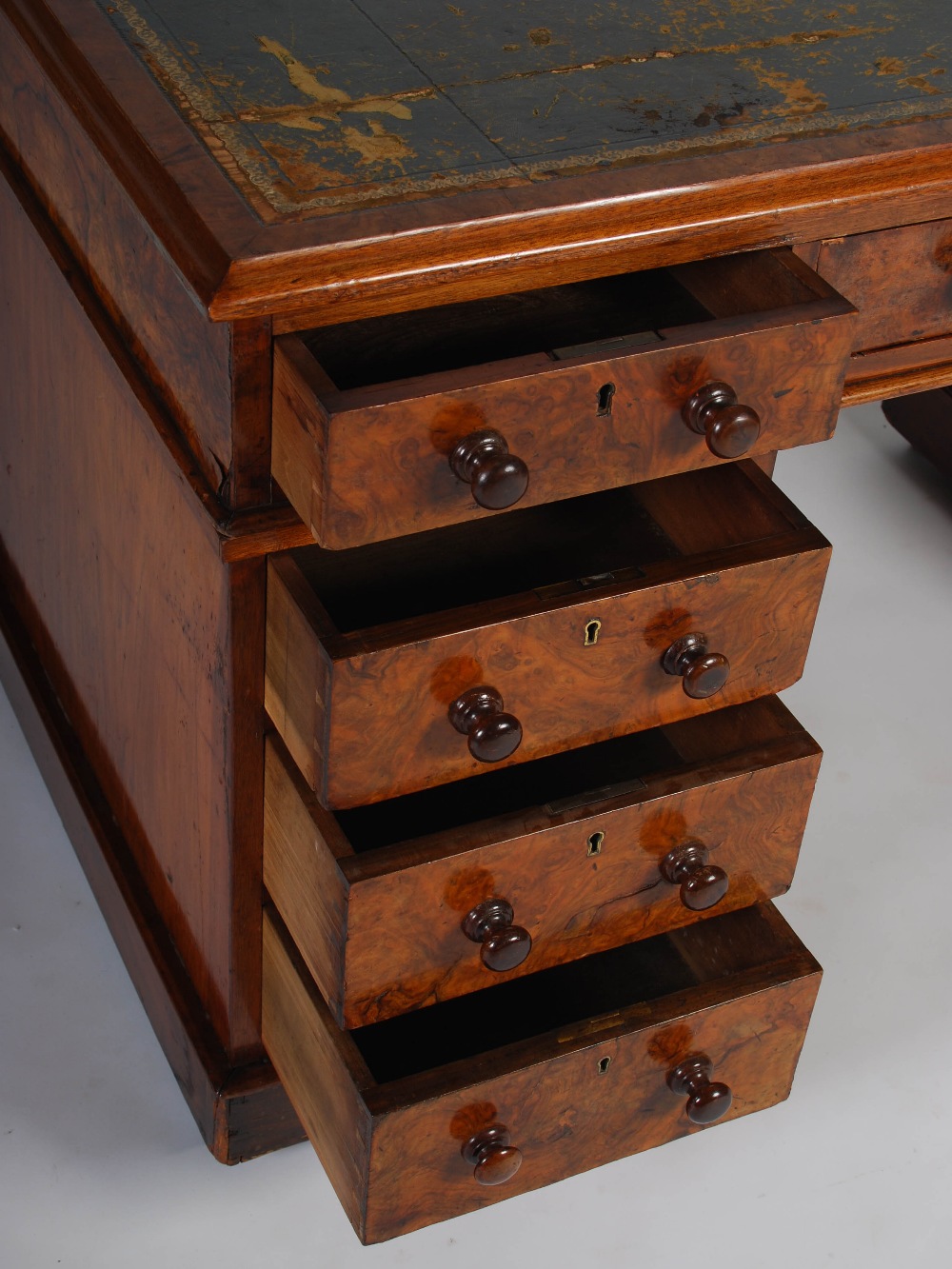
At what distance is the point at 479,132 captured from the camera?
43.4 inches

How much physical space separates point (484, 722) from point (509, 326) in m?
0.35

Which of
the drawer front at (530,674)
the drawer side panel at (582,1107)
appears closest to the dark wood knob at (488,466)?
the drawer front at (530,674)

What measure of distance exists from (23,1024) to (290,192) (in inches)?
33.2

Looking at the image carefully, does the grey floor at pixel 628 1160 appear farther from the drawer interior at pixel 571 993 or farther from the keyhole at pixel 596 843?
the keyhole at pixel 596 843

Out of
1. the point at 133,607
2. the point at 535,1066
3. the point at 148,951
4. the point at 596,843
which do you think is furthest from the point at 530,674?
the point at 148,951

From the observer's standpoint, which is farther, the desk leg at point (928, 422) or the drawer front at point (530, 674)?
the desk leg at point (928, 422)

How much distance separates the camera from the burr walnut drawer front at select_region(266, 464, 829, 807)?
3.51 ft

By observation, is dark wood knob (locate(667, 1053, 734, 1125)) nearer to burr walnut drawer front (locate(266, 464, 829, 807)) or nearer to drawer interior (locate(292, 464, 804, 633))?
burr walnut drawer front (locate(266, 464, 829, 807))

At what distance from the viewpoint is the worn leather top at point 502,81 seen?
106cm

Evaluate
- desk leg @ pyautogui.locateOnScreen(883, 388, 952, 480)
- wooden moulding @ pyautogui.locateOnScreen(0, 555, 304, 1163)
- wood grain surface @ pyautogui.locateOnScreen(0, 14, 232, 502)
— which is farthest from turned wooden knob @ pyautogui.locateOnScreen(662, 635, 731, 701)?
desk leg @ pyautogui.locateOnScreen(883, 388, 952, 480)

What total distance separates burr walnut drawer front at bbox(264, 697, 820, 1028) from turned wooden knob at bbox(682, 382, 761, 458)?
0.85ft

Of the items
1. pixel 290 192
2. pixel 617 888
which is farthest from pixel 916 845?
pixel 290 192

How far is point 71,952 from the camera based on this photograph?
1.60 m

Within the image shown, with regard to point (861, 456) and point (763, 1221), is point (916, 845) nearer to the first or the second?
point (763, 1221)
